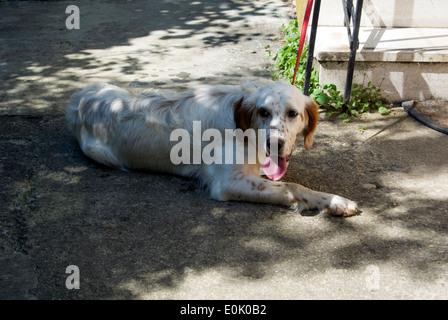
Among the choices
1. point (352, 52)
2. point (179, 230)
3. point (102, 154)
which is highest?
point (352, 52)

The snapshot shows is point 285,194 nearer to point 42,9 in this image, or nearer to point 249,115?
point 249,115

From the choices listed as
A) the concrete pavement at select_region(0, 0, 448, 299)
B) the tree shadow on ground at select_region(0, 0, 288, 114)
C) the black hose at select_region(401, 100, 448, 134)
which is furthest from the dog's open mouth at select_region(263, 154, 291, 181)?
the tree shadow on ground at select_region(0, 0, 288, 114)

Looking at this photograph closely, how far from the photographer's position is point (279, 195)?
354cm

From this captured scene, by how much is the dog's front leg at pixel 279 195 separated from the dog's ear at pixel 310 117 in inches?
16.4

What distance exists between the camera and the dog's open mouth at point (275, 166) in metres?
3.55

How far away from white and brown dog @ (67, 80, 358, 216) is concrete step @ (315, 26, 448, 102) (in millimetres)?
1482

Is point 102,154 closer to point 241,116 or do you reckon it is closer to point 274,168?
point 241,116

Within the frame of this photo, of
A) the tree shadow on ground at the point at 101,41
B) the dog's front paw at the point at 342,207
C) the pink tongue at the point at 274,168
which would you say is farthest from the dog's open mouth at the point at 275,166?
the tree shadow on ground at the point at 101,41

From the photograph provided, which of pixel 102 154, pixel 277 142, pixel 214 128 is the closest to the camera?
pixel 277 142

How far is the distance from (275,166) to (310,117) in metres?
0.47

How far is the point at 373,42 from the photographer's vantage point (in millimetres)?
5281

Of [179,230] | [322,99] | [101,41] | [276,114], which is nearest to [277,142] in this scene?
[276,114]

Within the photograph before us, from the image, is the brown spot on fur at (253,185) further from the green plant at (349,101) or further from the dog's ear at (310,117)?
the green plant at (349,101)

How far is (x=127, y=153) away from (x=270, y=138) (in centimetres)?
121
